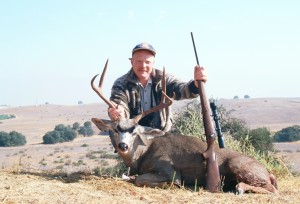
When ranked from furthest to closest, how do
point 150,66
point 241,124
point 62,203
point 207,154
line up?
point 241,124 → point 150,66 → point 207,154 → point 62,203

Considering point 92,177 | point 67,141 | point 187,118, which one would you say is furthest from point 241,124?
point 67,141

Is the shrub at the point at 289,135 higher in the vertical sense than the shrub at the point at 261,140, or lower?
lower

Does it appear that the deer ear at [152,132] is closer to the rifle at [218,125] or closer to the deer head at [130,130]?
the deer head at [130,130]

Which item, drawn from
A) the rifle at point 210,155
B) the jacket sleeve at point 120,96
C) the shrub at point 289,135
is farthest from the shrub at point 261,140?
the shrub at point 289,135

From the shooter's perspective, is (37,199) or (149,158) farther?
(149,158)

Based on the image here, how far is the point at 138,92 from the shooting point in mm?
8477

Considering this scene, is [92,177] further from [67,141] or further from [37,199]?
[67,141]

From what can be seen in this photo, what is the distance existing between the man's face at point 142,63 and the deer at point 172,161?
2.48 ft

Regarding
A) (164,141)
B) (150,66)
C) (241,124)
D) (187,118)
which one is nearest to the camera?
(164,141)

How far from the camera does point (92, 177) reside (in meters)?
7.30

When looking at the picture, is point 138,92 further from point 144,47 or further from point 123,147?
point 123,147

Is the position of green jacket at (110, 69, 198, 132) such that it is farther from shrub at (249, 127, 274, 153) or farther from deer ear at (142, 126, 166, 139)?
shrub at (249, 127, 274, 153)

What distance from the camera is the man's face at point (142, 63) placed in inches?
326

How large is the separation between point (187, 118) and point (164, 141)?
6892mm
